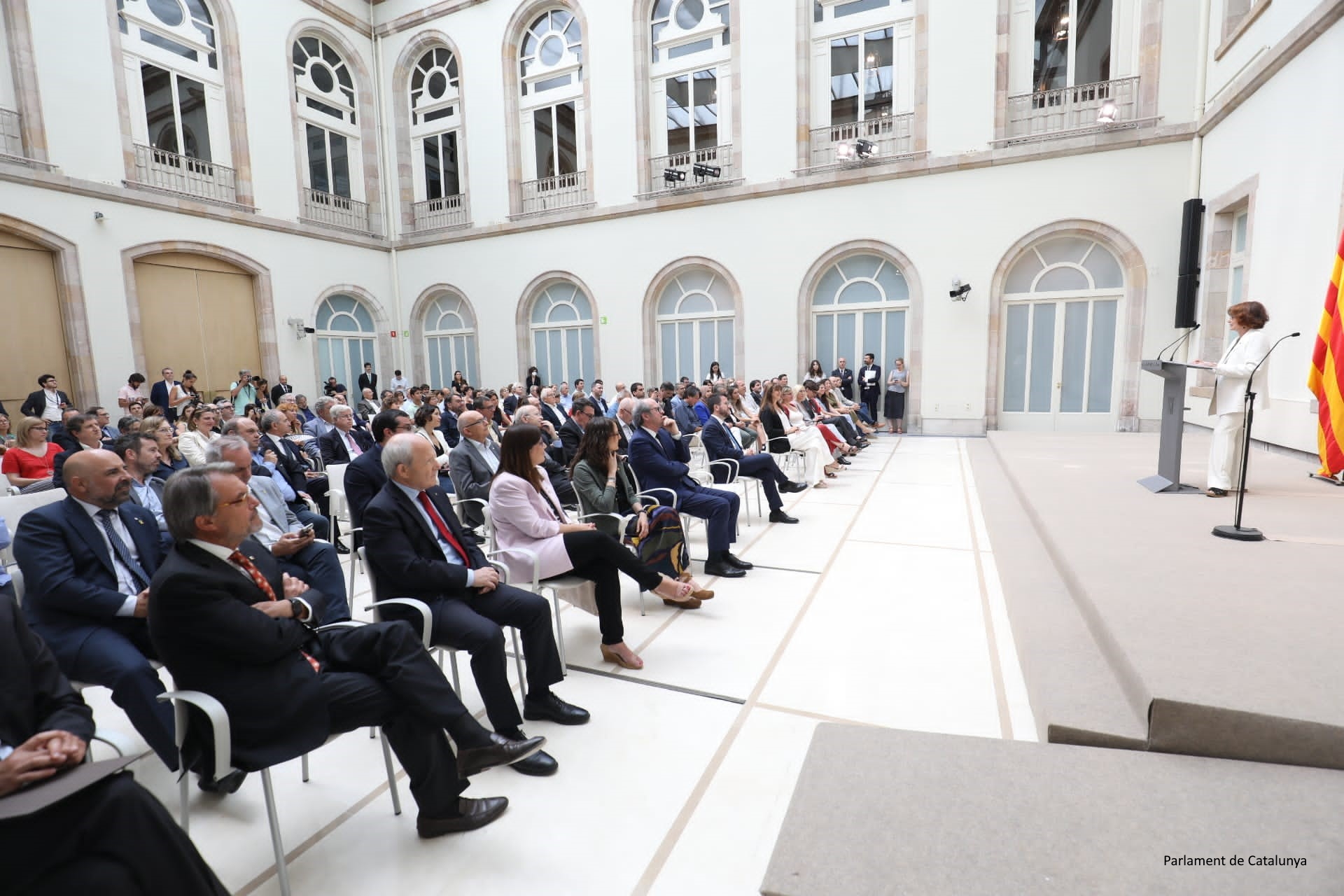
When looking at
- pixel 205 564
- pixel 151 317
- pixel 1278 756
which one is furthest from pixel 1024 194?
pixel 151 317

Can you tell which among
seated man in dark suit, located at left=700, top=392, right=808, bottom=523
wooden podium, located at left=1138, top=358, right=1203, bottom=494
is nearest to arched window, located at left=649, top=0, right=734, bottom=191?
seated man in dark suit, located at left=700, top=392, right=808, bottom=523

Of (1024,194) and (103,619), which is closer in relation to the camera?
(103,619)

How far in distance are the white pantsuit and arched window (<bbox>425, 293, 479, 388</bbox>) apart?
1367 centimetres

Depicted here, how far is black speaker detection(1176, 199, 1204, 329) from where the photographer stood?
9.15 metres

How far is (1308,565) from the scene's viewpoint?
3.19 m

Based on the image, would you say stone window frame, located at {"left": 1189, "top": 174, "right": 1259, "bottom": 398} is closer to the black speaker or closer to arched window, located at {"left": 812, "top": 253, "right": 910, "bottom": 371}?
the black speaker

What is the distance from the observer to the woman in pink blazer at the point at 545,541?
3053 millimetres

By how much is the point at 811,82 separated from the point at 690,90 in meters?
2.36

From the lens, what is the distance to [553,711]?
266cm

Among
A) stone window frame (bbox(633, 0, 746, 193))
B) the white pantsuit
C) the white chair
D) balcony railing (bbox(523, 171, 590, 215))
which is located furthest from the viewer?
balcony railing (bbox(523, 171, 590, 215))

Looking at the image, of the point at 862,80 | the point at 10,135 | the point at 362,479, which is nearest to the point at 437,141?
the point at 10,135

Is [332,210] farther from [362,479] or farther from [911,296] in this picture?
[362,479]

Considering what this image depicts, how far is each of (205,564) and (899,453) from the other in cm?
871

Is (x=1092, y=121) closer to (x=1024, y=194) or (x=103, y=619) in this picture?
(x=1024, y=194)
